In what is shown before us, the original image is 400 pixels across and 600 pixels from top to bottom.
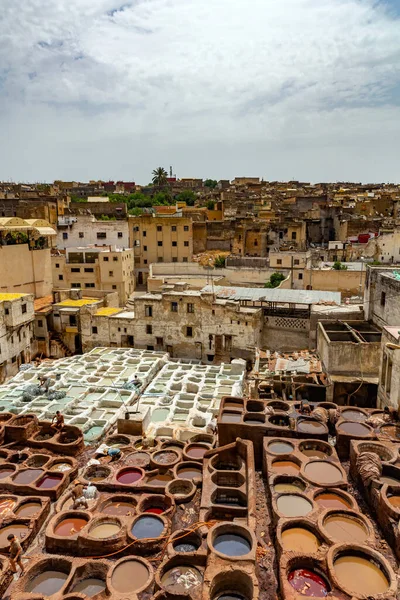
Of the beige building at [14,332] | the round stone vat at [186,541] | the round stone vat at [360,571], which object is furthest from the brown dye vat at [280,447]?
the beige building at [14,332]

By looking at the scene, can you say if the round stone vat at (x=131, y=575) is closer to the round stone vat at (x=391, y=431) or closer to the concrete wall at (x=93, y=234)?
the round stone vat at (x=391, y=431)

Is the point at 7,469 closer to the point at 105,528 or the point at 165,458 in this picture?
the point at 165,458

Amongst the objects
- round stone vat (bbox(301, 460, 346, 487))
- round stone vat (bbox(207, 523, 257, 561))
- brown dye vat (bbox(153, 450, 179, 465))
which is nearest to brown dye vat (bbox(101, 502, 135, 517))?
brown dye vat (bbox(153, 450, 179, 465))

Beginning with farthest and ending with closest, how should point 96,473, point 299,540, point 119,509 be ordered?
Result: point 96,473 < point 119,509 < point 299,540

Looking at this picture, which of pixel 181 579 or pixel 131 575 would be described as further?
pixel 131 575

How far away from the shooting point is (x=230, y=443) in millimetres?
14516

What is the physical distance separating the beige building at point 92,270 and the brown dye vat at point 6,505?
98.6ft

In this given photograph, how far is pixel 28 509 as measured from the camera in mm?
13094

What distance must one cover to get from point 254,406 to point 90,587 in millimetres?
8294

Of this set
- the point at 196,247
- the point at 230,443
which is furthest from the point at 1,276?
the point at 230,443

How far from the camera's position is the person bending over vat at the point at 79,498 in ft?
40.1

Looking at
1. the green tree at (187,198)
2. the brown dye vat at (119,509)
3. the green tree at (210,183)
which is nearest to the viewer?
the brown dye vat at (119,509)

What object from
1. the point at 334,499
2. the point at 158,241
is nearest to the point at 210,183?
the point at 158,241

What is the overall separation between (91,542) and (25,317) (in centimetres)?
2430
